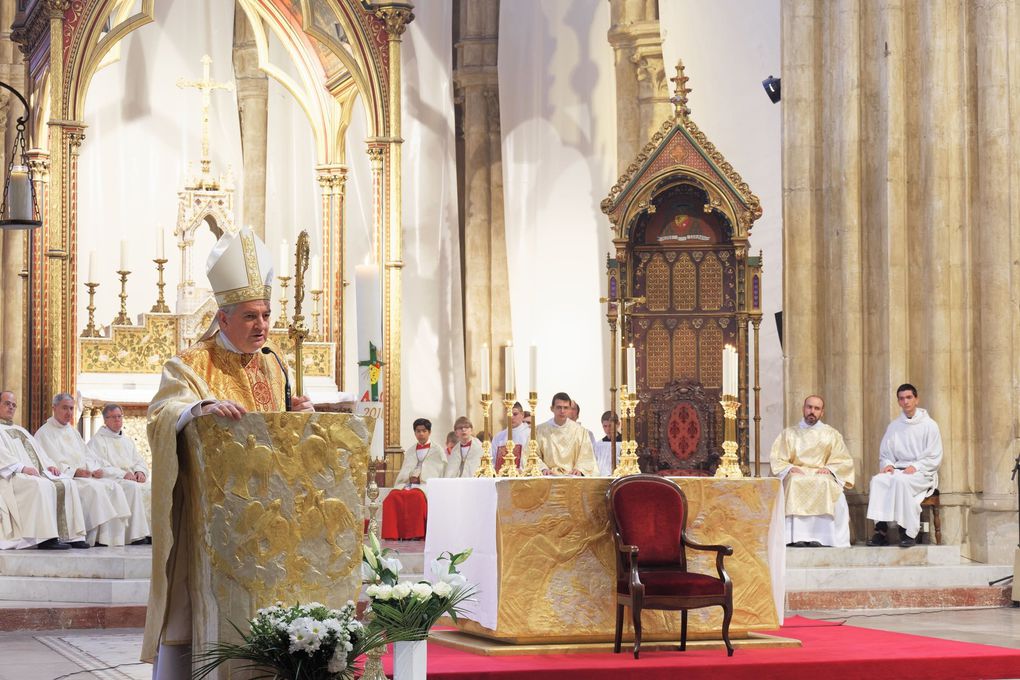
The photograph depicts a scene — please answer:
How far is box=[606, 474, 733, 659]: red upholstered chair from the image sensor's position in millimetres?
7012

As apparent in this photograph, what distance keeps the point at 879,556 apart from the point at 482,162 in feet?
27.9

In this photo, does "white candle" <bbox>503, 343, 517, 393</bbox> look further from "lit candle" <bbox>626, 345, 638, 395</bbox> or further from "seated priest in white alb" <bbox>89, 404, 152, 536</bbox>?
"seated priest in white alb" <bbox>89, 404, 152, 536</bbox>

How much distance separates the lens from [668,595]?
693cm

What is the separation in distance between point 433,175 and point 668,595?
867cm

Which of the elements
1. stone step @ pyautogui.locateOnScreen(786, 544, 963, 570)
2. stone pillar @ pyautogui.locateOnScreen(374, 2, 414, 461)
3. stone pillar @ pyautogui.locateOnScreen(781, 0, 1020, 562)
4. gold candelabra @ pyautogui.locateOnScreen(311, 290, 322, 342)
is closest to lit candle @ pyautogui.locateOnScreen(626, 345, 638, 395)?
stone step @ pyautogui.locateOnScreen(786, 544, 963, 570)

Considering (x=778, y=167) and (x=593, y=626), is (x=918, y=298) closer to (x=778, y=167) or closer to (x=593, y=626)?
(x=778, y=167)

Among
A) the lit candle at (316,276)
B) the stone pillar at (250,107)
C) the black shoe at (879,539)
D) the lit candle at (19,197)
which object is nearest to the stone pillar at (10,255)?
the stone pillar at (250,107)

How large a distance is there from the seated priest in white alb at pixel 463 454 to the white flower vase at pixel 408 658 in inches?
281

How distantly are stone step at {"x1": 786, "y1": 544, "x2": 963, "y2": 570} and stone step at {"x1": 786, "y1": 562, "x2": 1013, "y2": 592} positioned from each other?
6.9 inches

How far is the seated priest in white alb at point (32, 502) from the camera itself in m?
10.5

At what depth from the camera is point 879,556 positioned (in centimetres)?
1048

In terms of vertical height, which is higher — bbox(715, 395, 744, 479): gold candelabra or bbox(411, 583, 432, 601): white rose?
bbox(715, 395, 744, 479): gold candelabra

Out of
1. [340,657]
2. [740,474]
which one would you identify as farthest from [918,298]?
[340,657]

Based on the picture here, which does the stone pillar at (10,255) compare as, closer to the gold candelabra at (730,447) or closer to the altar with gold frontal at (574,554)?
the altar with gold frontal at (574,554)
